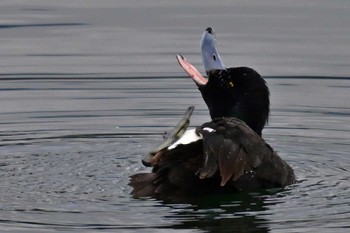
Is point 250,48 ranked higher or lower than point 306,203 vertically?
higher

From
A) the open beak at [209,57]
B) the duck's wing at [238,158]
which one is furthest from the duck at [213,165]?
the open beak at [209,57]

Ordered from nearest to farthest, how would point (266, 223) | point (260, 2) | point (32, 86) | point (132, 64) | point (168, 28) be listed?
point (266, 223), point (32, 86), point (132, 64), point (168, 28), point (260, 2)

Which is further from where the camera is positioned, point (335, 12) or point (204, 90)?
point (335, 12)

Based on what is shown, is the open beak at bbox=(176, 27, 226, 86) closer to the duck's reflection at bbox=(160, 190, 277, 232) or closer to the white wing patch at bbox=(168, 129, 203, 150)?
the white wing patch at bbox=(168, 129, 203, 150)

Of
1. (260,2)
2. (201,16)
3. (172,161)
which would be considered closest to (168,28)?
(201,16)

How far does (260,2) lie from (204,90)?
6.44m

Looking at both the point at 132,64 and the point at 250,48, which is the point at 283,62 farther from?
the point at 132,64

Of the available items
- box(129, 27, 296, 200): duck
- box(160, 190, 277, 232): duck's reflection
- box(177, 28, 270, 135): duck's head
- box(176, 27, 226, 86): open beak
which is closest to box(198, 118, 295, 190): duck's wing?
box(129, 27, 296, 200): duck

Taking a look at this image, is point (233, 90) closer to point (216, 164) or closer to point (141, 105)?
point (216, 164)

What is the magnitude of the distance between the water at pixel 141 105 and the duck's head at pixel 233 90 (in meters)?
0.59

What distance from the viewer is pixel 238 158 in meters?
9.66

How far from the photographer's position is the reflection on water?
940 centimetres

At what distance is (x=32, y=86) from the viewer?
1405 cm

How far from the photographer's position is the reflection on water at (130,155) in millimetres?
9398
